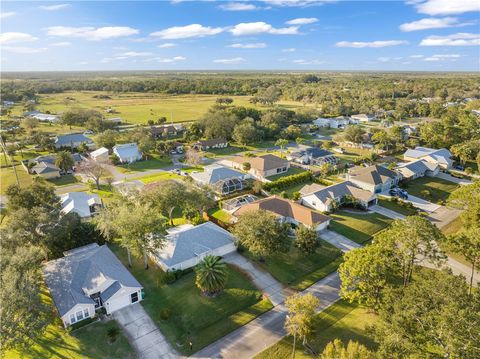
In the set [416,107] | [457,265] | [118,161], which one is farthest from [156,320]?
[416,107]

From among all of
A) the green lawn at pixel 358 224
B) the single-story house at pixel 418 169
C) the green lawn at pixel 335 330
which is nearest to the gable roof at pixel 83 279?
the green lawn at pixel 335 330

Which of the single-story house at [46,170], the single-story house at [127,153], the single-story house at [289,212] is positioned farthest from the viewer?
the single-story house at [127,153]

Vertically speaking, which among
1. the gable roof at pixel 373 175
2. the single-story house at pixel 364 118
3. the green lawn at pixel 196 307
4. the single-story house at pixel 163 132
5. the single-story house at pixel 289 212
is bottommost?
the green lawn at pixel 196 307

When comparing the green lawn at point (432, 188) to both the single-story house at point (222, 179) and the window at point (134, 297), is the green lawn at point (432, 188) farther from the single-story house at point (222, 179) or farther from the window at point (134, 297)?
the window at point (134, 297)

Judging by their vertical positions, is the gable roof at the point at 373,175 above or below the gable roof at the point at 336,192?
above

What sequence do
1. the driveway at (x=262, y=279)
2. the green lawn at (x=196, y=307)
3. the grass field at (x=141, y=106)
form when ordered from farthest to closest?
the grass field at (x=141, y=106), the driveway at (x=262, y=279), the green lawn at (x=196, y=307)

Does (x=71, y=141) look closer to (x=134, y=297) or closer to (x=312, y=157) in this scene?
(x=312, y=157)

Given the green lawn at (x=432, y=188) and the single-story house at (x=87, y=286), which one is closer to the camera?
the single-story house at (x=87, y=286)
